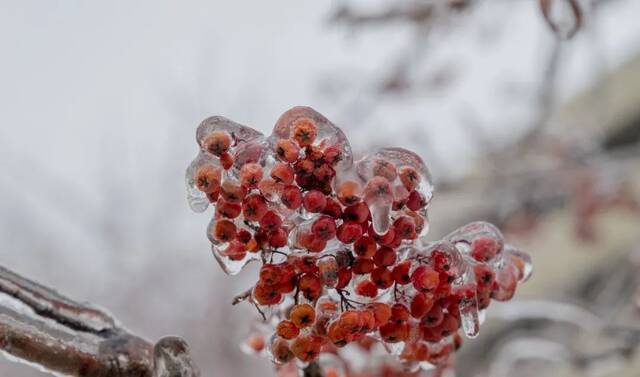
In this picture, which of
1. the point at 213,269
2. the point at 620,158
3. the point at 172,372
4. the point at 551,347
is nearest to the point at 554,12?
the point at 172,372

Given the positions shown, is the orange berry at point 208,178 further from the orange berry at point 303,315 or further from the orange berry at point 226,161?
the orange berry at point 303,315

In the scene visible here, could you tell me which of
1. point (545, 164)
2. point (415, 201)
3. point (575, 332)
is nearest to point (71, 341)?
point (415, 201)

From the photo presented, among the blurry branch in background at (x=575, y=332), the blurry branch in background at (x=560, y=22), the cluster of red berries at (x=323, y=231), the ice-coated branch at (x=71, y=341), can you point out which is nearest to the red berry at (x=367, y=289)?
the cluster of red berries at (x=323, y=231)

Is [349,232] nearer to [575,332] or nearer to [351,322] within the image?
[351,322]

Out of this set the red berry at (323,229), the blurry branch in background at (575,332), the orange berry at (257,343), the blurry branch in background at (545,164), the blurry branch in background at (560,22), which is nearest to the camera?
the red berry at (323,229)

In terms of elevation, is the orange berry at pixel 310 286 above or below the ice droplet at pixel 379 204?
below

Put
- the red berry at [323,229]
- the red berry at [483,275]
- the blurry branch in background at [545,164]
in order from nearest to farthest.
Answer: the red berry at [323,229]
the red berry at [483,275]
the blurry branch in background at [545,164]

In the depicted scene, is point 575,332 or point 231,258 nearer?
point 231,258
